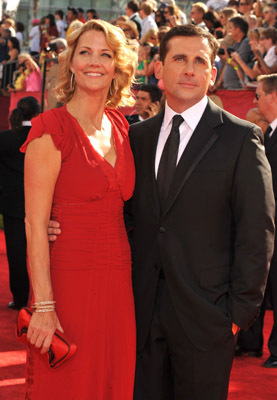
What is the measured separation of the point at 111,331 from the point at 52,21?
13.5 m

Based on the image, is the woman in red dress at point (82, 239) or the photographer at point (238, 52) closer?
the woman in red dress at point (82, 239)

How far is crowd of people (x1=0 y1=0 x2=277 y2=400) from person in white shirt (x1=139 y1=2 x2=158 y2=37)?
29.4ft

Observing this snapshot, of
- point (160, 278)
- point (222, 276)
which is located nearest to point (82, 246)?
point (160, 278)

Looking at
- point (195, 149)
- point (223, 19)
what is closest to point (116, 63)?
point (195, 149)

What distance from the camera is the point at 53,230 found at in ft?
8.96

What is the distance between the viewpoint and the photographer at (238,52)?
29.6 ft

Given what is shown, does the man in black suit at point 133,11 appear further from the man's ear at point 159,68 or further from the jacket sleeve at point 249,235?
the jacket sleeve at point 249,235

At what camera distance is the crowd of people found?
8.86 ft

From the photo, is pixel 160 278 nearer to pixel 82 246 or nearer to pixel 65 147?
pixel 82 246

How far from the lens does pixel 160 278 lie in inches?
113

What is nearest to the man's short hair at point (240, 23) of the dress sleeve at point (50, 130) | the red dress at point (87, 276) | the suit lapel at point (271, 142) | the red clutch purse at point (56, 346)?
the suit lapel at point (271, 142)

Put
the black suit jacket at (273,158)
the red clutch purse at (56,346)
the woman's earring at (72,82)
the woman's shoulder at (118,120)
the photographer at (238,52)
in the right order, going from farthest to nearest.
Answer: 1. the photographer at (238,52)
2. the black suit jacket at (273,158)
3. the woman's shoulder at (118,120)
4. the woman's earring at (72,82)
5. the red clutch purse at (56,346)

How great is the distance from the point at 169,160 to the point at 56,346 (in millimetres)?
A: 887

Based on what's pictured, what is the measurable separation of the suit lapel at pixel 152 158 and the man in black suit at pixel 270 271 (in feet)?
6.76
